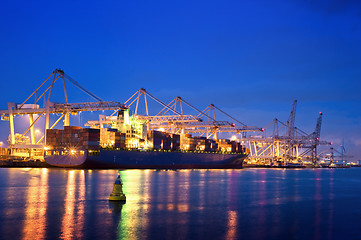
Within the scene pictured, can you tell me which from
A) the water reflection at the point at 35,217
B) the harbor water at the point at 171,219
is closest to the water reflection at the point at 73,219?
the harbor water at the point at 171,219

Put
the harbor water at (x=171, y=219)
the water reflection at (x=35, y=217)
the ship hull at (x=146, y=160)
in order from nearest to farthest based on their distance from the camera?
the water reflection at (x=35, y=217), the harbor water at (x=171, y=219), the ship hull at (x=146, y=160)

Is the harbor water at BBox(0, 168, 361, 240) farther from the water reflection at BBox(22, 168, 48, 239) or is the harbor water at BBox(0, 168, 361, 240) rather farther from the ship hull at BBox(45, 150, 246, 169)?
the ship hull at BBox(45, 150, 246, 169)

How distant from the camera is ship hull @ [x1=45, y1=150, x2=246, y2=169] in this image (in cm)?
7375

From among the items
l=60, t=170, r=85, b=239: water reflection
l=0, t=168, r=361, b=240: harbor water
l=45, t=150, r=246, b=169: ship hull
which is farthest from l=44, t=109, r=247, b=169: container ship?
l=60, t=170, r=85, b=239: water reflection

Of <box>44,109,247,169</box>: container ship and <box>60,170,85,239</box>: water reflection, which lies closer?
<box>60,170,85,239</box>: water reflection

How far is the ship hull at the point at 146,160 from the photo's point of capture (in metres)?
73.8

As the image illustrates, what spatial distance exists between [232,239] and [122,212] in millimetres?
6949

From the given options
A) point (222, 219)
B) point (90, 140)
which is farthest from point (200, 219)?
point (90, 140)

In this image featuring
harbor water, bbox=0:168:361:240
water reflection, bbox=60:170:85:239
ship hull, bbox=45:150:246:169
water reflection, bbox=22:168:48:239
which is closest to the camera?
water reflection, bbox=22:168:48:239

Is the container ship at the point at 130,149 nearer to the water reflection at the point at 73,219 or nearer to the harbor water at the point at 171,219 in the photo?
the harbor water at the point at 171,219

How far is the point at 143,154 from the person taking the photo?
83.7 m

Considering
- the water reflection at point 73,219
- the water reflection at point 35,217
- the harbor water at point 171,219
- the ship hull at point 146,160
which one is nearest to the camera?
the water reflection at point 35,217

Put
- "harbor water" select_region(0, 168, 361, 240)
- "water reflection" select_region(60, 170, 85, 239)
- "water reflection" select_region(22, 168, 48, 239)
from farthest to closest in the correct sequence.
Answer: "harbor water" select_region(0, 168, 361, 240) → "water reflection" select_region(60, 170, 85, 239) → "water reflection" select_region(22, 168, 48, 239)

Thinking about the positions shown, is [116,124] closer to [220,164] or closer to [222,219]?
[220,164]
